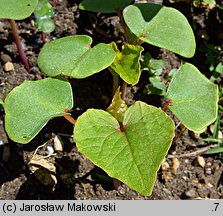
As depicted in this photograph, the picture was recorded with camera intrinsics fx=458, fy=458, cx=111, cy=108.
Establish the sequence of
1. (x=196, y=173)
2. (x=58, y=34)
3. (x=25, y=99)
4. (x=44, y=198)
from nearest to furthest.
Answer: (x=25, y=99)
(x=44, y=198)
(x=196, y=173)
(x=58, y=34)

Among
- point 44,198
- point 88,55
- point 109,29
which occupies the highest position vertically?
point 88,55

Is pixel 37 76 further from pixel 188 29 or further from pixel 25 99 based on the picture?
→ pixel 188 29

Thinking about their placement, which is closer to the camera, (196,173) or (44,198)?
(44,198)

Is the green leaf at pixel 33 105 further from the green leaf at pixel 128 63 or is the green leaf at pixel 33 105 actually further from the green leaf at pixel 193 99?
the green leaf at pixel 193 99

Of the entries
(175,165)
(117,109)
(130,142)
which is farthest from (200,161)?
(130,142)

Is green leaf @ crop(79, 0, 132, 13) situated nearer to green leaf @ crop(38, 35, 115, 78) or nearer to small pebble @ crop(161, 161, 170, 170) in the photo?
green leaf @ crop(38, 35, 115, 78)

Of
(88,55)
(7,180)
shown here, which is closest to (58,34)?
(88,55)
